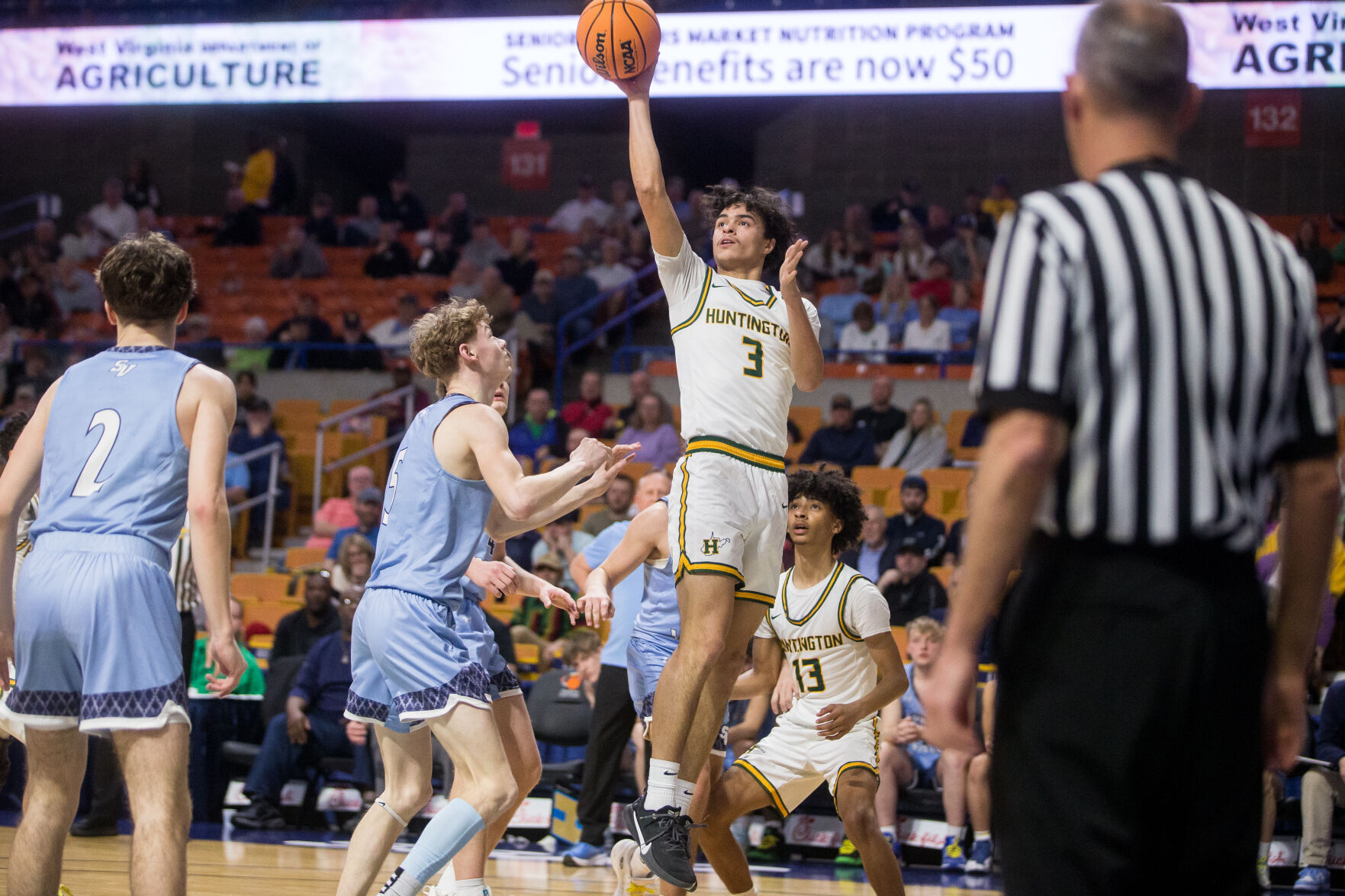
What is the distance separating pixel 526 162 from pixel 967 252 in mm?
6926

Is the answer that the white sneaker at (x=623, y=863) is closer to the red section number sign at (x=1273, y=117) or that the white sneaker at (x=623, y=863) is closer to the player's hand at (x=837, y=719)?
the player's hand at (x=837, y=719)

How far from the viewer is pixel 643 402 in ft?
40.3

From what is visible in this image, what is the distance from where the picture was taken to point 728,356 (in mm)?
4969

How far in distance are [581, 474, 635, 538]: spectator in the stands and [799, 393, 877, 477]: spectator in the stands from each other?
2112 millimetres

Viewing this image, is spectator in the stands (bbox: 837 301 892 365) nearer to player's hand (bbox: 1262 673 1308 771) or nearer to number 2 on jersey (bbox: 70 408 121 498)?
number 2 on jersey (bbox: 70 408 121 498)

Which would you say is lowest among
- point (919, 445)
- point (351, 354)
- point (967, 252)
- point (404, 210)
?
point (919, 445)

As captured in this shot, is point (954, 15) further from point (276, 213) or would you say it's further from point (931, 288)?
point (276, 213)

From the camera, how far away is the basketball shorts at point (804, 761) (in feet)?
18.1

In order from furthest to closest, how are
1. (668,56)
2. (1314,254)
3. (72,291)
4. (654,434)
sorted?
(72,291)
(1314,254)
(668,56)
(654,434)

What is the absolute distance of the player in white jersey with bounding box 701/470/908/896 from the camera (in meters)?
5.34

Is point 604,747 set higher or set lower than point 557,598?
lower

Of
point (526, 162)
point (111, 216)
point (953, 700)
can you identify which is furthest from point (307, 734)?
point (111, 216)

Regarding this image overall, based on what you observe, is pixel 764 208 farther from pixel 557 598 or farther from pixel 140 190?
pixel 140 190

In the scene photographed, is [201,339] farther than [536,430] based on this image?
Yes
